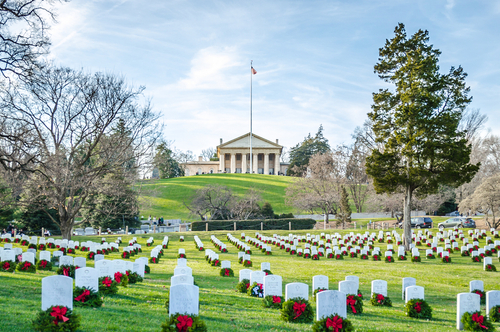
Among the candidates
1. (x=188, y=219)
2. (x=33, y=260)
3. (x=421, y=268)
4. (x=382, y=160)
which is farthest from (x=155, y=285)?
(x=188, y=219)

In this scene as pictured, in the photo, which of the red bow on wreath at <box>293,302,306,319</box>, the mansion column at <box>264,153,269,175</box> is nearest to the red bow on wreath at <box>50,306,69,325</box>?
the red bow on wreath at <box>293,302,306,319</box>

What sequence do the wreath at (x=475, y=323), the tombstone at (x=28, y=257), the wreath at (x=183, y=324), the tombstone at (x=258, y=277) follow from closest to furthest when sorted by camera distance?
1. the wreath at (x=183, y=324)
2. the wreath at (x=475, y=323)
3. the tombstone at (x=258, y=277)
4. the tombstone at (x=28, y=257)

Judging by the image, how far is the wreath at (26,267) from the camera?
41.2ft

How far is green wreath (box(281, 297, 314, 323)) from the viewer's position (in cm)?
736

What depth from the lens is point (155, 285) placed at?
35.4ft

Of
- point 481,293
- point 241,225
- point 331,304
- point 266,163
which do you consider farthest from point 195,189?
point 331,304

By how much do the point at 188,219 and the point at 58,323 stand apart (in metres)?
48.1

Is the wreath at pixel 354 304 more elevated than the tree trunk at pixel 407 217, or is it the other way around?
the tree trunk at pixel 407 217

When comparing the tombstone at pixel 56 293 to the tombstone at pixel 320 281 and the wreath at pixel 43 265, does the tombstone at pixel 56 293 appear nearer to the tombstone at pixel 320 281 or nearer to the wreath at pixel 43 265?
the tombstone at pixel 320 281

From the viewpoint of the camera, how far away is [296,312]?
24.2ft

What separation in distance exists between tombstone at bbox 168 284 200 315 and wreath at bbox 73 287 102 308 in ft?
7.40

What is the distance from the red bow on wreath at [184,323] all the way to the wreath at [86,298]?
2654 millimetres

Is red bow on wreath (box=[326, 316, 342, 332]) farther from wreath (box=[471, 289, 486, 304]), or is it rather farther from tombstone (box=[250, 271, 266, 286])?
wreath (box=[471, 289, 486, 304])

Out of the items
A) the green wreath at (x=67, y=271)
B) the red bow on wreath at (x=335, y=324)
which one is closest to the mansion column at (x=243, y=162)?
the green wreath at (x=67, y=271)
